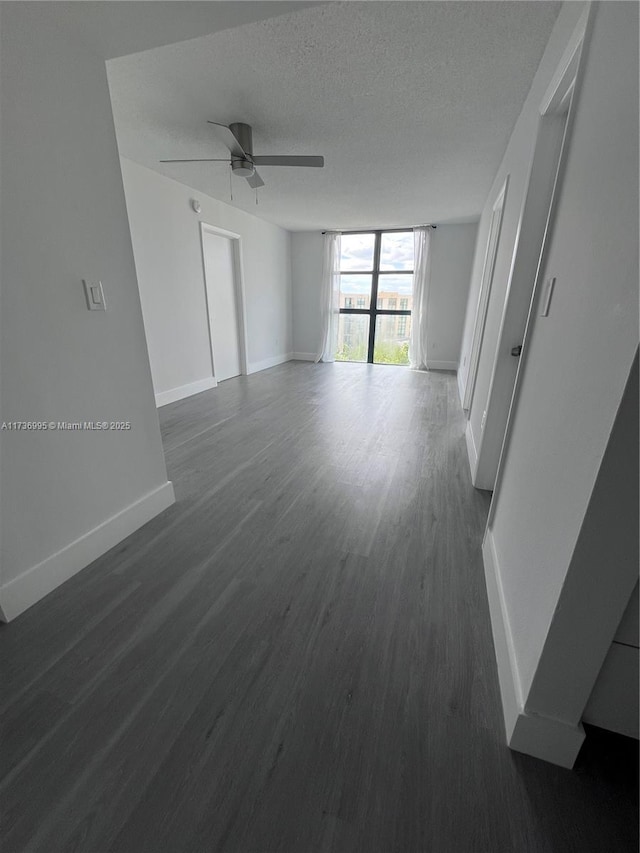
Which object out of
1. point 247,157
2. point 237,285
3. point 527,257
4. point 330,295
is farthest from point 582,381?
point 330,295

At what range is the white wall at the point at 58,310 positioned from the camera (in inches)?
47.5

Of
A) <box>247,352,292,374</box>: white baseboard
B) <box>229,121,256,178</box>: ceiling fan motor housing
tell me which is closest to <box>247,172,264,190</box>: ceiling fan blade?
<box>229,121,256,178</box>: ceiling fan motor housing

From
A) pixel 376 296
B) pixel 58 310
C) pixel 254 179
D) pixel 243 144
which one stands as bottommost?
pixel 58 310

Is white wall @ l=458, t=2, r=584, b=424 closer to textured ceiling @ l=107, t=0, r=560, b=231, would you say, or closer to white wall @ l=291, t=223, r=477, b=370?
textured ceiling @ l=107, t=0, r=560, b=231

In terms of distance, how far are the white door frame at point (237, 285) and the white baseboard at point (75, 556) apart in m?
3.25

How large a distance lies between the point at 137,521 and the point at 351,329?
556 cm

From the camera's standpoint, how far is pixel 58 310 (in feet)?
4.50

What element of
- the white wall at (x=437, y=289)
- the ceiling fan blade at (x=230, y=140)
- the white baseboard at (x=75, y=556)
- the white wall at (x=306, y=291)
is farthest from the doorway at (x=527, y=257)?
the white wall at (x=306, y=291)

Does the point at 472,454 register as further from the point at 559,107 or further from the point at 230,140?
the point at 230,140

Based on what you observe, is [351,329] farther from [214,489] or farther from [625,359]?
[625,359]

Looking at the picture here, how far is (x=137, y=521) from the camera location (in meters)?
1.84

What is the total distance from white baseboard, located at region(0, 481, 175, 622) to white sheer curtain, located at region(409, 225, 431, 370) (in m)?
5.18

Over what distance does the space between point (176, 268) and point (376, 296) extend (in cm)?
361

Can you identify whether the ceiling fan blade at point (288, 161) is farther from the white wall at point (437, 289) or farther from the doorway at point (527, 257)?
the white wall at point (437, 289)
